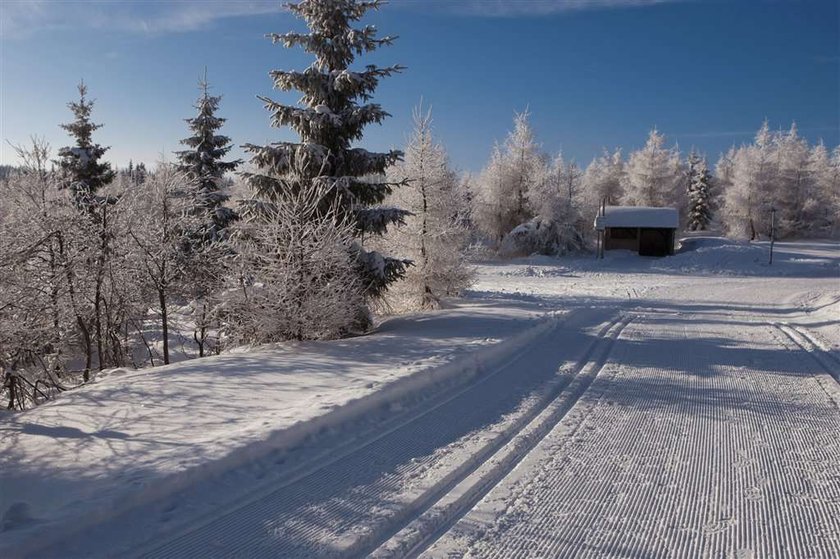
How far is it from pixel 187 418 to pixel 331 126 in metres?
9.04

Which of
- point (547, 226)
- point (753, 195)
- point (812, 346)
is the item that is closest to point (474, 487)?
point (812, 346)

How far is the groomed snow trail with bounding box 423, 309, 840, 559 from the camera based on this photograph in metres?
3.89

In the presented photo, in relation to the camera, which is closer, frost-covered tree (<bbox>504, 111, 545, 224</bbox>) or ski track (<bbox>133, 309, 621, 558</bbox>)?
ski track (<bbox>133, 309, 621, 558</bbox>)

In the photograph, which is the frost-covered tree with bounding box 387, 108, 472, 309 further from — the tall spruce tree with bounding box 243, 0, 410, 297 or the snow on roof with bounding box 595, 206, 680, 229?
the snow on roof with bounding box 595, 206, 680, 229

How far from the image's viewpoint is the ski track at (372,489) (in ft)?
12.3

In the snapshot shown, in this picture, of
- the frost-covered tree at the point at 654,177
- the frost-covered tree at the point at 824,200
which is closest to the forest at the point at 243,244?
the frost-covered tree at the point at 654,177

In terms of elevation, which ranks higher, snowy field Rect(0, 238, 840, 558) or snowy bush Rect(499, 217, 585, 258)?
snowy bush Rect(499, 217, 585, 258)

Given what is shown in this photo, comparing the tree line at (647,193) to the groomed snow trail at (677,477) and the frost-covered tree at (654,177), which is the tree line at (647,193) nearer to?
the frost-covered tree at (654,177)

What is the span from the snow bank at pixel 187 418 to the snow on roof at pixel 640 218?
36.5 metres

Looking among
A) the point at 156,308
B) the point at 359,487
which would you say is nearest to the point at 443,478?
the point at 359,487

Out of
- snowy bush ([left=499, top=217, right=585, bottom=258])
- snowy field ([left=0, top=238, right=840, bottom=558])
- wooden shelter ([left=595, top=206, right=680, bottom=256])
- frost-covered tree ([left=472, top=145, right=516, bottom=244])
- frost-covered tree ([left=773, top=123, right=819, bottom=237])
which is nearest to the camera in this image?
snowy field ([left=0, top=238, right=840, bottom=558])

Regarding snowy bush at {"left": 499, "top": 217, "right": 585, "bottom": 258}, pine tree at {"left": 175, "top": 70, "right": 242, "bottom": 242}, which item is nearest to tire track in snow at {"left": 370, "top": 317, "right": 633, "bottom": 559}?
pine tree at {"left": 175, "top": 70, "right": 242, "bottom": 242}

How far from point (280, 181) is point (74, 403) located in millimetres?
7267

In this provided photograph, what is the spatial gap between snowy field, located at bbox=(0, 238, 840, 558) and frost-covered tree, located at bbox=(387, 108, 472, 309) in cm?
875
